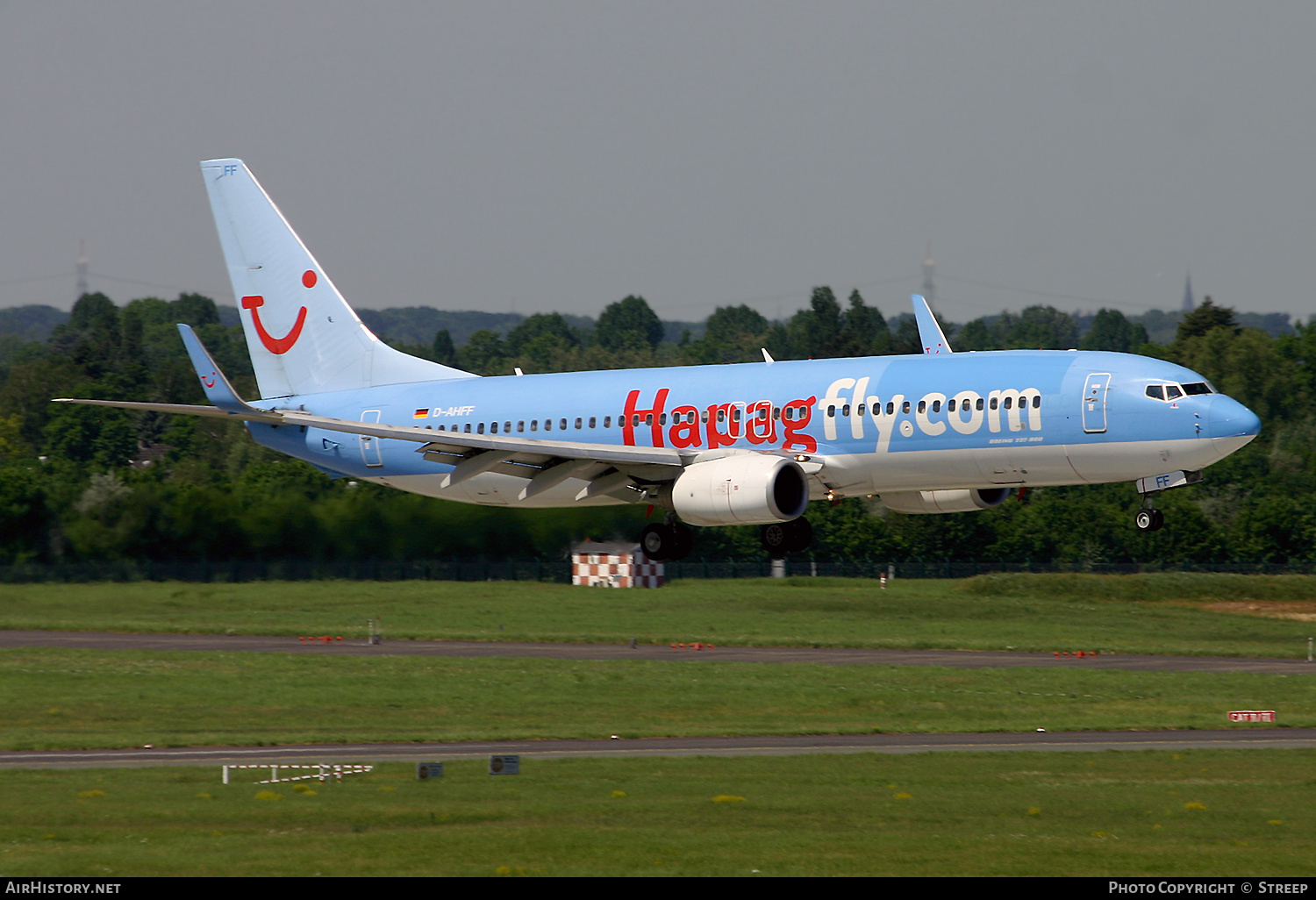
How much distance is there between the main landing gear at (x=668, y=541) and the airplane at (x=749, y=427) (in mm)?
62

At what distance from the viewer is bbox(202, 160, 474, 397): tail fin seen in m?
52.8

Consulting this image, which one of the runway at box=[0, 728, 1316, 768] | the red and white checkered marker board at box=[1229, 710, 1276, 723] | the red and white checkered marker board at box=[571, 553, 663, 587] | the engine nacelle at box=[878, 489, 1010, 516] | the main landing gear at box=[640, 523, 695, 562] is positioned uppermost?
the engine nacelle at box=[878, 489, 1010, 516]

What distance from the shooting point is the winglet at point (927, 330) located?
46.4 meters

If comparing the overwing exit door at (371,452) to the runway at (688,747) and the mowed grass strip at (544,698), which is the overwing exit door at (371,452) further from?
the runway at (688,747)

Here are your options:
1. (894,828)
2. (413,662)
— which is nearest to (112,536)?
(413,662)

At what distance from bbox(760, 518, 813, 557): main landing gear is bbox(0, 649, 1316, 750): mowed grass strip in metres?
5.85

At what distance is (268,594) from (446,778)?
3709 cm

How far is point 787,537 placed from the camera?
4366 centimetres

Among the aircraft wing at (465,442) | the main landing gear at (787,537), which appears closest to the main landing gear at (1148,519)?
the main landing gear at (787,537)

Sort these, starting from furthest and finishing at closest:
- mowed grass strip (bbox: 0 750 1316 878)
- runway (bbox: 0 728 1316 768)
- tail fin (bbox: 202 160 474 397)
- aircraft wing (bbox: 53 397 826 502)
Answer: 1. tail fin (bbox: 202 160 474 397)
2. aircraft wing (bbox: 53 397 826 502)
3. runway (bbox: 0 728 1316 768)
4. mowed grass strip (bbox: 0 750 1316 878)

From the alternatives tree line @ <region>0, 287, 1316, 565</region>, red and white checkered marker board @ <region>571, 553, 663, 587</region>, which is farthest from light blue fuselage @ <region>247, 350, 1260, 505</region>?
red and white checkered marker board @ <region>571, 553, 663, 587</region>

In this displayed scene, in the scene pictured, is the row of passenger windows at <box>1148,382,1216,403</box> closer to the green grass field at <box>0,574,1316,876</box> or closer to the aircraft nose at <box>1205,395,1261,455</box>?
the aircraft nose at <box>1205,395,1261,455</box>

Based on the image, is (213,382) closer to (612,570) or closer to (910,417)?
A: (910,417)
